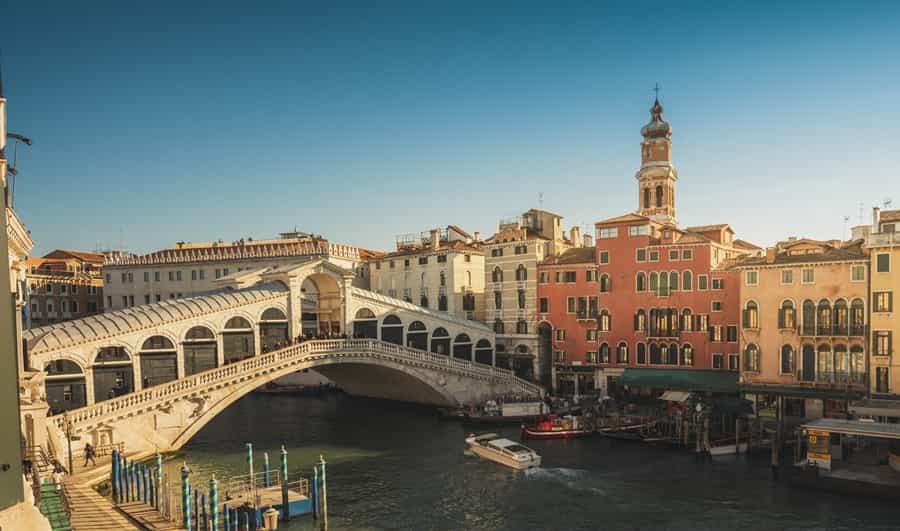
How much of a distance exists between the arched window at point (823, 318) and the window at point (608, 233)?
1222 centimetres

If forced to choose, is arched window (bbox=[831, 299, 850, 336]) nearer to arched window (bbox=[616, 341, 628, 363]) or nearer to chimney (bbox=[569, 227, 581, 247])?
arched window (bbox=[616, 341, 628, 363])

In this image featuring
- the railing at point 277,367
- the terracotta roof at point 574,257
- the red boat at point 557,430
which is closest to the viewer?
the railing at point 277,367

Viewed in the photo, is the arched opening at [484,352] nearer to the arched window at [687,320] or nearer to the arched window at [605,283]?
the arched window at [605,283]

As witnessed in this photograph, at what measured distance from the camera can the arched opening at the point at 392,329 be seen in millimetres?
41500

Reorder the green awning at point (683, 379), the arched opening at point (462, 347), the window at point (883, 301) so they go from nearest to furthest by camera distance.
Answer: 1. the window at point (883, 301)
2. the green awning at point (683, 379)
3. the arched opening at point (462, 347)

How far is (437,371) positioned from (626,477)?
1502 cm

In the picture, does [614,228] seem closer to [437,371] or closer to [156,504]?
[437,371]

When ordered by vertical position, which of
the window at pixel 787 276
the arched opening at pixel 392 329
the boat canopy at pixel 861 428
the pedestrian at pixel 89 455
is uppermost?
the window at pixel 787 276

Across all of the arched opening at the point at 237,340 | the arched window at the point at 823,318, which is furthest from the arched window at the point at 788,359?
the arched opening at the point at 237,340

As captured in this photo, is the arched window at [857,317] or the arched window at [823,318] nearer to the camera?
the arched window at [857,317]

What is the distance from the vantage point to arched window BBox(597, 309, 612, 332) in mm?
42062

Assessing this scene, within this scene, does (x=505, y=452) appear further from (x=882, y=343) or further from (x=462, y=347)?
(x=882, y=343)

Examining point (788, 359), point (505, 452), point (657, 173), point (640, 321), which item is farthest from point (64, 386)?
point (657, 173)

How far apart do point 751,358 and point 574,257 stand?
513 inches
